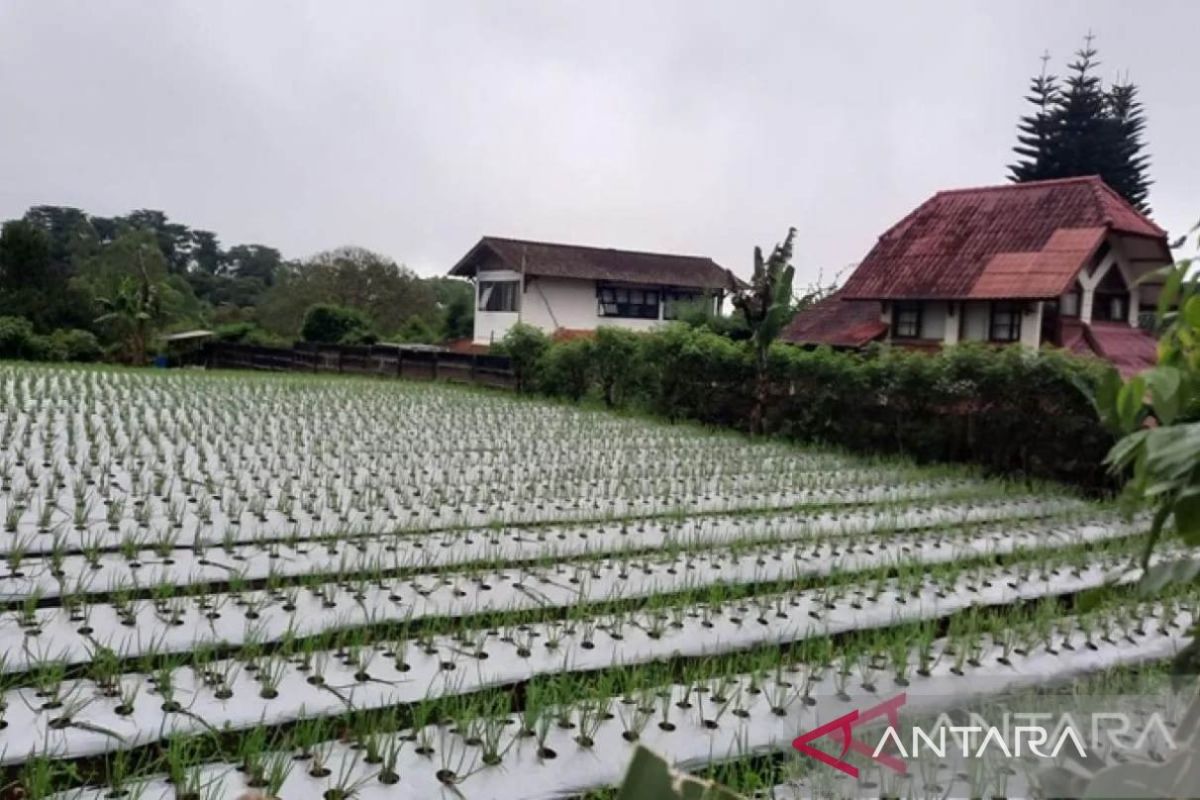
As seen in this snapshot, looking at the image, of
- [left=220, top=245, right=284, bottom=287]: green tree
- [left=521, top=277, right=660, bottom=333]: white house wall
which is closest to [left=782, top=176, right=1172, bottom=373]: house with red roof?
[left=521, top=277, right=660, bottom=333]: white house wall

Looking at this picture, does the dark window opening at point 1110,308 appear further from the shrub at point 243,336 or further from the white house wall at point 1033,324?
the shrub at point 243,336

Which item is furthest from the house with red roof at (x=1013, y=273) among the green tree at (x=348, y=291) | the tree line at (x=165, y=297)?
the green tree at (x=348, y=291)

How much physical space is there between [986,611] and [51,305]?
26.6 metres

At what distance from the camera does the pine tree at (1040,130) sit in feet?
88.1

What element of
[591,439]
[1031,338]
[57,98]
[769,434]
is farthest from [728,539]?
[57,98]

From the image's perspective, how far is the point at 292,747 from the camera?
2453 millimetres

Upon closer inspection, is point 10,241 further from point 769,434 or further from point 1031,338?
point 1031,338

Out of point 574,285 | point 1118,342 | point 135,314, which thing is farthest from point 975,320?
point 135,314

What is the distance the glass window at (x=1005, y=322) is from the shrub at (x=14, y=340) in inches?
877

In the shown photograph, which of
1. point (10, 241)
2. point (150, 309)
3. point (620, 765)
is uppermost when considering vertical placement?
point (10, 241)

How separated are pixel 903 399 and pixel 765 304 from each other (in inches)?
88.3

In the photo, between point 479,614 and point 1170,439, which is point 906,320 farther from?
point 1170,439

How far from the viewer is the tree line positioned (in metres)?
21.0

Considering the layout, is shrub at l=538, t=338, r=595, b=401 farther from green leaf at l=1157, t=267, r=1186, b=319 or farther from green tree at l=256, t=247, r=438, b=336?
green tree at l=256, t=247, r=438, b=336
